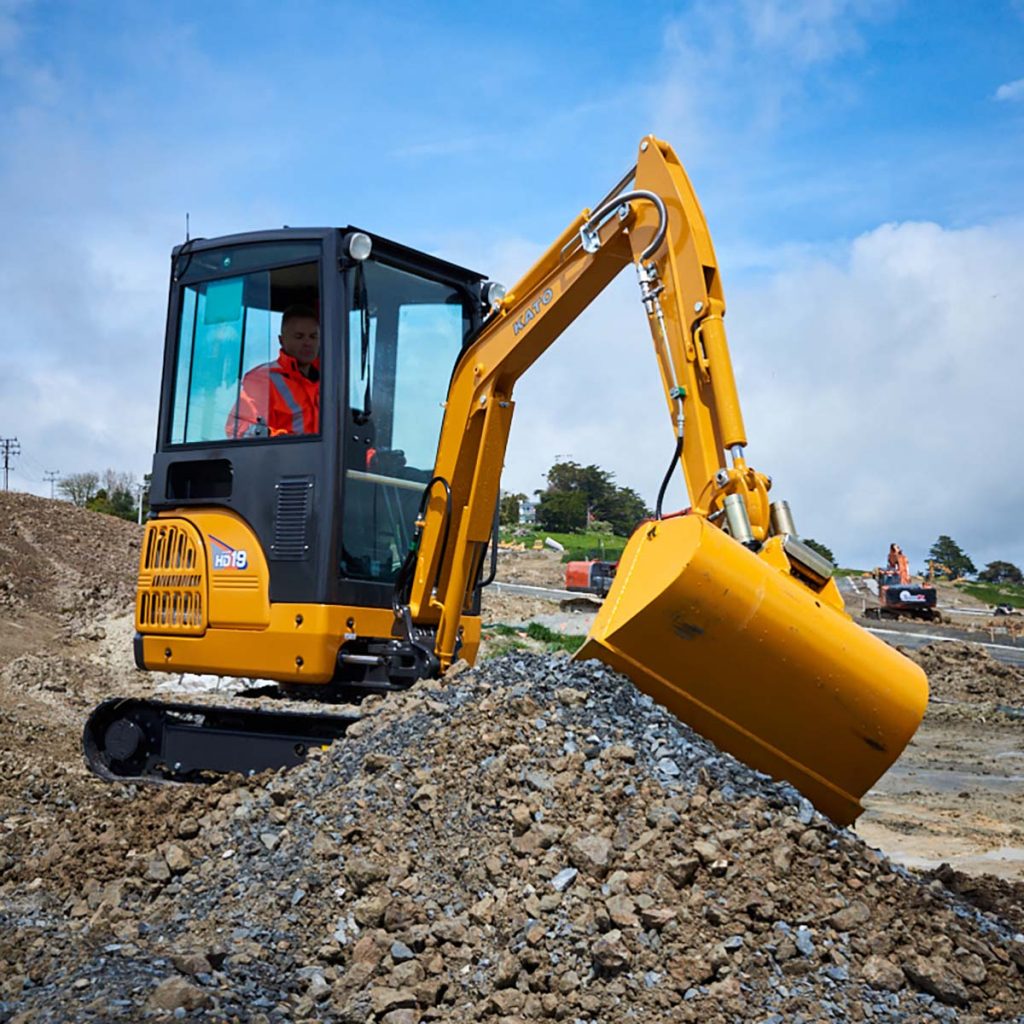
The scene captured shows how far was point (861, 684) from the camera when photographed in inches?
183

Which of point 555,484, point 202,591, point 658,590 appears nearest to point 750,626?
point 658,590

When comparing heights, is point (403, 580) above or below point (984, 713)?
above

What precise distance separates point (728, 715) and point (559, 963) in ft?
4.51

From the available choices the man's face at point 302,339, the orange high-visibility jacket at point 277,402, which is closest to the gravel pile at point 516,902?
the orange high-visibility jacket at point 277,402

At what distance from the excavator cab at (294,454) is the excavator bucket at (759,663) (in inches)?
72.1

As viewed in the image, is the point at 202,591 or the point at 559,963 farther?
the point at 202,591

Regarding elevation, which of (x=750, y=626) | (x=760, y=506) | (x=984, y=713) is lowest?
(x=984, y=713)

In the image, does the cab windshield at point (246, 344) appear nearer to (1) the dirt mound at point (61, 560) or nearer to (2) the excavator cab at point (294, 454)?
(2) the excavator cab at point (294, 454)

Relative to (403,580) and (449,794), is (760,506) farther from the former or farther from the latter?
(403,580)

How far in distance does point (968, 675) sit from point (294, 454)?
13.0 meters

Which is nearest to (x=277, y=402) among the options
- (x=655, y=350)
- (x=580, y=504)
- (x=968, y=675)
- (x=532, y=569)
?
(x=655, y=350)

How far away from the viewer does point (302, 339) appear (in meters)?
6.47

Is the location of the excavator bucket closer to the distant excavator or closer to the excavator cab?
the excavator cab

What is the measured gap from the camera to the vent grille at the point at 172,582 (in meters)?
6.57
